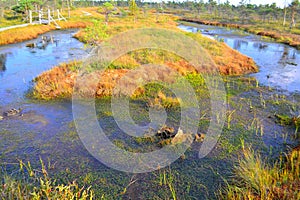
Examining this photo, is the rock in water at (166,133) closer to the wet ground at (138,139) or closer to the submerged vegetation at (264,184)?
the wet ground at (138,139)

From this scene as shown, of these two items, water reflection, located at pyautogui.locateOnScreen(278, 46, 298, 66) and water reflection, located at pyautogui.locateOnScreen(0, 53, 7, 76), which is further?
water reflection, located at pyautogui.locateOnScreen(278, 46, 298, 66)

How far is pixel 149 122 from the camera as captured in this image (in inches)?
374

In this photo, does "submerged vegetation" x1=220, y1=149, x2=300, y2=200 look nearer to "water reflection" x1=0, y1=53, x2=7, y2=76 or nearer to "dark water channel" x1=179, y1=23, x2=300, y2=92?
"dark water channel" x1=179, y1=23, x2=300, y2=92

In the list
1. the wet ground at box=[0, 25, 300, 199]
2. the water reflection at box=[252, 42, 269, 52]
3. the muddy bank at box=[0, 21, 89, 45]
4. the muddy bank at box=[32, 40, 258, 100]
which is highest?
the muddy bank at box=[0, 21, 89, 45]

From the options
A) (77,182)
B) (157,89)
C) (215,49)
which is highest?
(215,49)

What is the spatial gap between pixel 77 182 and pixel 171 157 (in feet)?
8.72

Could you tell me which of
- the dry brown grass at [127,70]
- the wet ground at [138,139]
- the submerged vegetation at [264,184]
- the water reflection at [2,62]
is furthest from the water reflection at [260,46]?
the water reflection at [2,62]

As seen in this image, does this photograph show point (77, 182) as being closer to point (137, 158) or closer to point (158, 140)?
point (137, 158)

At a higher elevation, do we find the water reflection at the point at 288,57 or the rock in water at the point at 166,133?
the water reflection at the point at 288,57

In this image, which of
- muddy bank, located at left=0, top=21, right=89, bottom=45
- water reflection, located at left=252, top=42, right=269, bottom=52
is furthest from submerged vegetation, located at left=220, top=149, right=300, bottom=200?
muddy bank, located at left=0, top=21, right=89, bottom=45

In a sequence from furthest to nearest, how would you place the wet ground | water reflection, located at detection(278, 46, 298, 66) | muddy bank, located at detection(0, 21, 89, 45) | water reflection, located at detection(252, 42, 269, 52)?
water reflection, located at detection(252, 42, 269, 52) < muddy bank, located at detection(0, 21, 89, 45) < water reflection, located at detection(278, 46, 298, 66) < the wet ground

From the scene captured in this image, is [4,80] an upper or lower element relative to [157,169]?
upper

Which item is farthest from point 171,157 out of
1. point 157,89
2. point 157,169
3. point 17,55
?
point 17,55

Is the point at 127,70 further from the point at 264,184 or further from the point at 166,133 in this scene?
the point at 264,184
